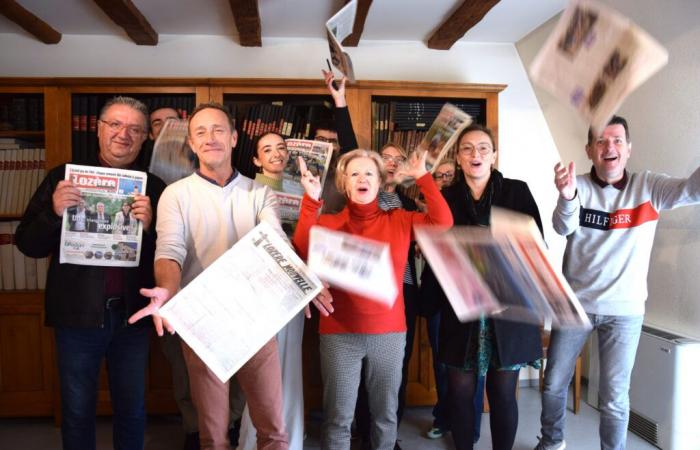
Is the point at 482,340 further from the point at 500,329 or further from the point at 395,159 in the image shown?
the point at 395,159

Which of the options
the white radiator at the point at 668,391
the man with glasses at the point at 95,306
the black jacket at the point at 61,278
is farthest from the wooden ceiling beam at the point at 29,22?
the white radiator at the point at 668,391

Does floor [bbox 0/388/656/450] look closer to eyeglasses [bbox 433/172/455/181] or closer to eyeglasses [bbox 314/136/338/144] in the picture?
eyeglasses [bbox 433/172/455/181]

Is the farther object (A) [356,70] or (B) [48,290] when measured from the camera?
(A) [356,70]

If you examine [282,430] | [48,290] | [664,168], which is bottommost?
[282,430]

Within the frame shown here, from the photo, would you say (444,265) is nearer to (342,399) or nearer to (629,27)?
(342,399)

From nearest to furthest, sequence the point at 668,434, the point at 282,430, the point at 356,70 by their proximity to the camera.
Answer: the point at 282,430 < the point at 668,434 < the point at 356,70

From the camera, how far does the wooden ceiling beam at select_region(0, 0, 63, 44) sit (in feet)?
8.10

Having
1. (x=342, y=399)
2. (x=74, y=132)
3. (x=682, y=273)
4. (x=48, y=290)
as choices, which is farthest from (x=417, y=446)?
(x=74, y=132)

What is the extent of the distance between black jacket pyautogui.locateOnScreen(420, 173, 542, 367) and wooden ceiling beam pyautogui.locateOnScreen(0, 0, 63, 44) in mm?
2572

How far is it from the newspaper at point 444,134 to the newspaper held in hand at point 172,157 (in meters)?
1.18

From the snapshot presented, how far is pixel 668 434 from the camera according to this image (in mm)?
2227

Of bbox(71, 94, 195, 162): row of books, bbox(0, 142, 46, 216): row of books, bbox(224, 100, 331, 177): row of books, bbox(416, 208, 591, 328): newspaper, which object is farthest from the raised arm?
bbox(0, 142, 46, 216): row of books

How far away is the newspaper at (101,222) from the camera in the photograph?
5.25ft

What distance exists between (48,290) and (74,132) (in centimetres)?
133
